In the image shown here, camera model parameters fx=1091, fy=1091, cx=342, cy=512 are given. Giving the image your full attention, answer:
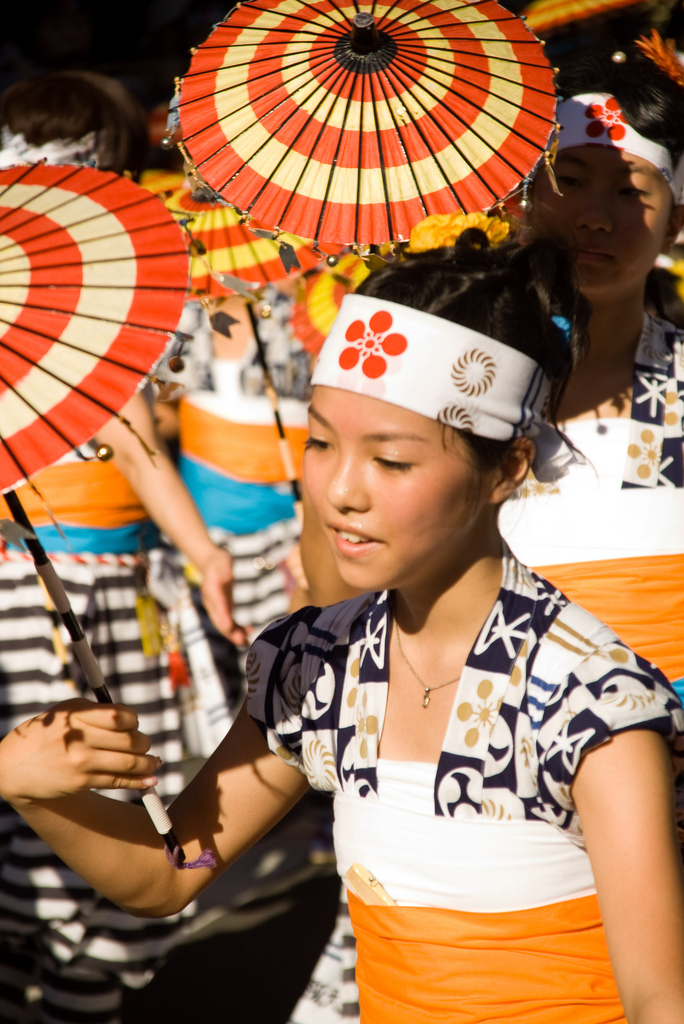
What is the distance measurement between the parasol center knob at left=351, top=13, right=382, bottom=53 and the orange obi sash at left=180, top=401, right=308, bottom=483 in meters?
2.21

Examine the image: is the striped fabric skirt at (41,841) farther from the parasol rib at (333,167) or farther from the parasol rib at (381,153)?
the parasol rib at (381,153)

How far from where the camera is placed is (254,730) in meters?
1.72

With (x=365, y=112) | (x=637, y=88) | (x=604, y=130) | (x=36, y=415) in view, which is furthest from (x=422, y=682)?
(x=637, y=88)

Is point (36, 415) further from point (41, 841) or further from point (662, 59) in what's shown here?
point (41, 841)

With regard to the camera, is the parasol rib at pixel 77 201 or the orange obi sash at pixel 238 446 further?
the orange obi sash at pixel 238 446

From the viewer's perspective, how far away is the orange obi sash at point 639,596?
Answer: 2.19 metres

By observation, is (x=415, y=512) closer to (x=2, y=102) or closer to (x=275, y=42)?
(x=275, y=42)

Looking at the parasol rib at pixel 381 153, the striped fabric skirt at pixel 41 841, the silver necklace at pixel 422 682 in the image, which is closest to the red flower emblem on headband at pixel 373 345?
the silver necklace at pixel 422 682

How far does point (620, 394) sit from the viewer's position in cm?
232

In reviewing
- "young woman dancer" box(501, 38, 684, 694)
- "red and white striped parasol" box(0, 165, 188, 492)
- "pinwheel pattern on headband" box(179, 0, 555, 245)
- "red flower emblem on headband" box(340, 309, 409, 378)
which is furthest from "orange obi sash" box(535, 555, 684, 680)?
"red and white striped parasol" box(0, 165, 188, 492)

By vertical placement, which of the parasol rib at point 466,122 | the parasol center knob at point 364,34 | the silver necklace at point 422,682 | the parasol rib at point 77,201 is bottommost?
the silver necklace at point 422,682

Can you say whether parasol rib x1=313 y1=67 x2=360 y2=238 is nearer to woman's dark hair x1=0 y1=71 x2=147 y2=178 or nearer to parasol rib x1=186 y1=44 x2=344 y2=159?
parasol rib x1=186 y1=44 x2=344 y2=159

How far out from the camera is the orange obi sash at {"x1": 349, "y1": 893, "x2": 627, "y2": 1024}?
1.43m

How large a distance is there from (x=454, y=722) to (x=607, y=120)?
1406 millimetres
